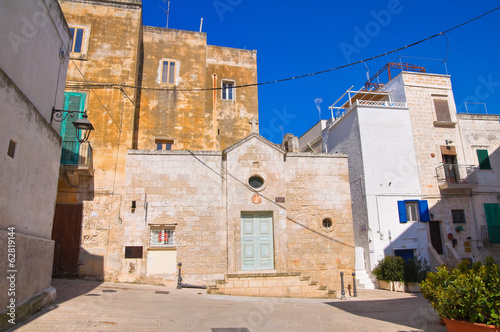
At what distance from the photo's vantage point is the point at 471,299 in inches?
235

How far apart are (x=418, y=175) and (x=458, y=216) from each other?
10.2 ft

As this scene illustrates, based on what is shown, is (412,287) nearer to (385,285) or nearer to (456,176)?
(385,285)

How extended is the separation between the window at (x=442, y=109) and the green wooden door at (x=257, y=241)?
13.3m

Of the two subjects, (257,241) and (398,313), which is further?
(257,241)

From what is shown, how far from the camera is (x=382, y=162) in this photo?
61.2ft

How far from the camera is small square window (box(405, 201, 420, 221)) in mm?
18203

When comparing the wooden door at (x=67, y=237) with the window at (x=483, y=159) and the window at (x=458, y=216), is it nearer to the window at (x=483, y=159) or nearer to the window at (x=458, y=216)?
the window at (x=458, y=216)

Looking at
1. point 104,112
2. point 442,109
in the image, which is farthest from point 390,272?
point 104,112

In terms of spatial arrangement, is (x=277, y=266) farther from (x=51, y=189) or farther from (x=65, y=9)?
(x=65, y=9)

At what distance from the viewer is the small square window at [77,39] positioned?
15.7 metres

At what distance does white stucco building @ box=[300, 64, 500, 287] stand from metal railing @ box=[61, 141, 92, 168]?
1331 centimetres

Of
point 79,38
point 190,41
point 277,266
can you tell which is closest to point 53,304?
point 277,266

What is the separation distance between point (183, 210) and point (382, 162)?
11.3m

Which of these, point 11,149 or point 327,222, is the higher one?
point 11,149
